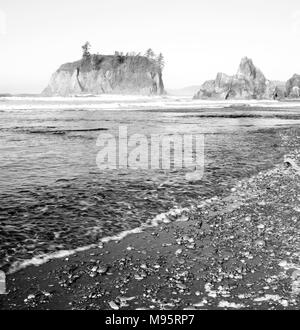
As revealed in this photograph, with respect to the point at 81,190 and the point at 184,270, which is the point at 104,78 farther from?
the point at 184,270

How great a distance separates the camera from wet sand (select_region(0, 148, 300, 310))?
20.2 ft

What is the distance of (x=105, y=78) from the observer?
18750 cm

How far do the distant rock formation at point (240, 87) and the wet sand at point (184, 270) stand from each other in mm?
129051

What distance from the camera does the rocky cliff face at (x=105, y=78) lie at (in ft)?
609

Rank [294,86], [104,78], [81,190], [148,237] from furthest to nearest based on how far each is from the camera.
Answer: [104,78], [294,86], [81,190], [148,237]

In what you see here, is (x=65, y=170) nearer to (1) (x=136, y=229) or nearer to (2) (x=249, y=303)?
(1) (x=136, y=229)

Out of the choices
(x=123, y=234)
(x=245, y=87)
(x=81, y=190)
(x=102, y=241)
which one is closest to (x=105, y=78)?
(x=245, y=87)

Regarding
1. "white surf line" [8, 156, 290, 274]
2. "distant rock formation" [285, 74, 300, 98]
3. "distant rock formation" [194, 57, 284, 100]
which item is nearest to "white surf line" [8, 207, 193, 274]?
"white surf line" [8, 156, 290, 274]

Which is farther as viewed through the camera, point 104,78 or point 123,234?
point 104,78
